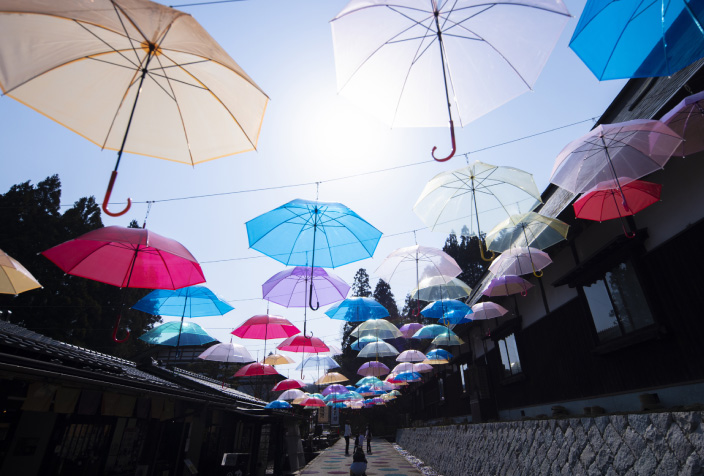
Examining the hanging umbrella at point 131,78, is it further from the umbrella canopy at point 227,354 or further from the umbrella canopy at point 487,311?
the umbrella canopy at point 227,354

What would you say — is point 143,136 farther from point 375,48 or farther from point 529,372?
point 529,372

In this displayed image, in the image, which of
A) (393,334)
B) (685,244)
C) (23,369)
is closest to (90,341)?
(393,334)

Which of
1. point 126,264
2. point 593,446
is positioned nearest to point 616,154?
point 593,446

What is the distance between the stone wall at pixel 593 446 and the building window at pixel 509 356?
96.4 inches

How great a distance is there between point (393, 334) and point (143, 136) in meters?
12.0

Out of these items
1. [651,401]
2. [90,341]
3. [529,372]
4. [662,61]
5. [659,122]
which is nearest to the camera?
[662,61]

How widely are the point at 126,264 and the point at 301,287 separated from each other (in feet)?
15.9

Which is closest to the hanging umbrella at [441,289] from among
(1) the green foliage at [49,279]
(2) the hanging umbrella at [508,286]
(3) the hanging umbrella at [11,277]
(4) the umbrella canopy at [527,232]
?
(2) the hanging umbrella at [508,286]

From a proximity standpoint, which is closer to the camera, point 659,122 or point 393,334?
point 659,122

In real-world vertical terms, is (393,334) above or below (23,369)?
above

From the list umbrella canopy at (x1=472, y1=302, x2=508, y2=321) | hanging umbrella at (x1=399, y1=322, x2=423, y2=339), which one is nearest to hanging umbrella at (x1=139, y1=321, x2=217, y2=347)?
hanging umbrella at (x1=399, y1=322, x2=423, y2=339)

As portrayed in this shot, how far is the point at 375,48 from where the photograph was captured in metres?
5.41

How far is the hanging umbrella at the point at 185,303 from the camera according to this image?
10.5 m

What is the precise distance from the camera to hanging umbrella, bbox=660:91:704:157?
4695 millimetres
